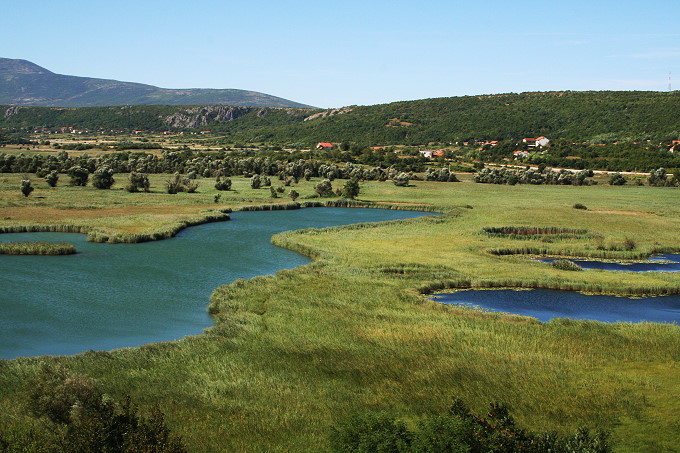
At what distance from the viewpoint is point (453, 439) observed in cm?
1575

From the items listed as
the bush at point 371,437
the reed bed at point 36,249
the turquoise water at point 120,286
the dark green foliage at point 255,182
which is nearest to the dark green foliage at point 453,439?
the bush at point 371,437

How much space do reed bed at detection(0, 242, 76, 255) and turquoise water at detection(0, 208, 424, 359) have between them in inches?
35.1

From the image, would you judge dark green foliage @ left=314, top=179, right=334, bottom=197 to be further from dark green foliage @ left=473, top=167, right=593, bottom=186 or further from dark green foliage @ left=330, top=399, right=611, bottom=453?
dark green foliage @ left=330, top=399, right=611, bottom=453

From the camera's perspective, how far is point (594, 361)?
25547 millimetres

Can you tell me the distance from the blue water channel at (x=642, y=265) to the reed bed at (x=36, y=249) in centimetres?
3430

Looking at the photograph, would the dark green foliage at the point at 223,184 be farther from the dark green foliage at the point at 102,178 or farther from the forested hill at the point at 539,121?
the forested hill at the point at 539,121

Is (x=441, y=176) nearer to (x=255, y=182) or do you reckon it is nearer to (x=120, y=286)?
(x=255, y=182)

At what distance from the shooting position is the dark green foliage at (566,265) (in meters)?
43.7

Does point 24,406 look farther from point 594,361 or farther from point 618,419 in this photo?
point 594,361

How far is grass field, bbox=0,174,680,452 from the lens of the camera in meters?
20.0

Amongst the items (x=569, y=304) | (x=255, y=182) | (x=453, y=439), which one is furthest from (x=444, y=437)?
(x=255, y=182)

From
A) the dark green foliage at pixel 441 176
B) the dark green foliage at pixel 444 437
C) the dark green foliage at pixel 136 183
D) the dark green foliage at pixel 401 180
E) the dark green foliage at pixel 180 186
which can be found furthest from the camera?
the dark green foliage at pixel 441 176

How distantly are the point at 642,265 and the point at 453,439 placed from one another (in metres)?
36.3

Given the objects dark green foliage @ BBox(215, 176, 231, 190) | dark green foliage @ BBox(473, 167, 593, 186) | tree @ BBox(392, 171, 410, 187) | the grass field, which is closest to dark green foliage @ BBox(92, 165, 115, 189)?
dark green foliage @ BBox(215, 176, 231, 190)
